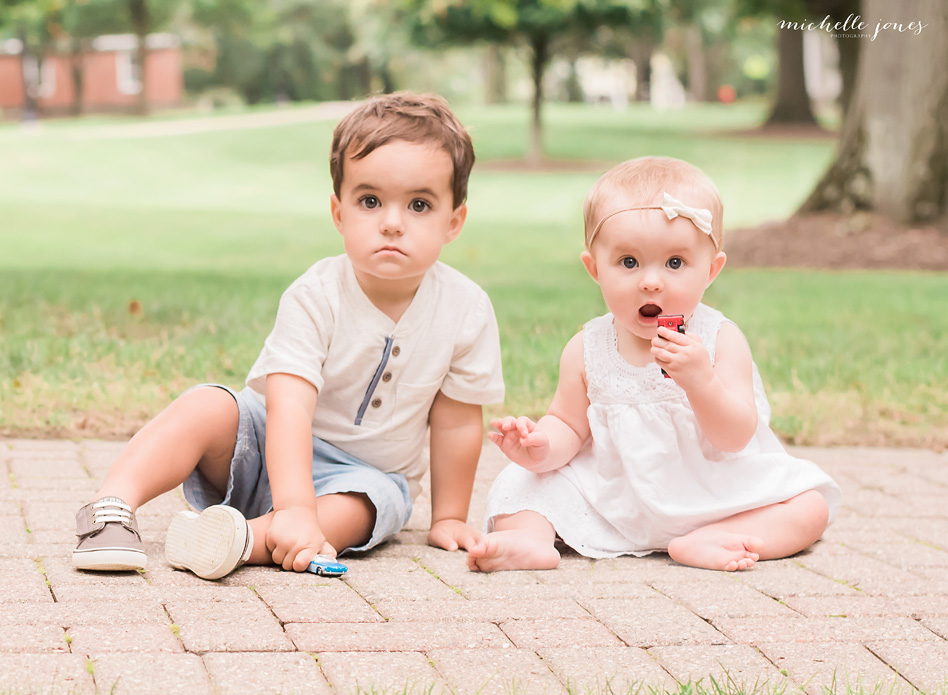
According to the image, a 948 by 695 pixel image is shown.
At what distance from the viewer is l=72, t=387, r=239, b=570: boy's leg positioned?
97.5 inches

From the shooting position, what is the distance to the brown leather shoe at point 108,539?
2.45 meters

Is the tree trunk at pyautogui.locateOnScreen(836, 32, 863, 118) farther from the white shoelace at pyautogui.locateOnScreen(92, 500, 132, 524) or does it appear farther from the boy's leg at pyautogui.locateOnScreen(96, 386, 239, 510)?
the white shoelace at pyautogui.locateOnScreen(92, 500, 132, 524)

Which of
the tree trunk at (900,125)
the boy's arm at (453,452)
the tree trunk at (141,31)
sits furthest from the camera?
the tree trunk at (141,31)

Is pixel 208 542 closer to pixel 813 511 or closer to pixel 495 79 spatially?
pixel 813 511

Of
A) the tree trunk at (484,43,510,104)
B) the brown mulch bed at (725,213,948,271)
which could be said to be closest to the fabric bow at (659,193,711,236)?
the brown mulch bed at (725,213,948,271)

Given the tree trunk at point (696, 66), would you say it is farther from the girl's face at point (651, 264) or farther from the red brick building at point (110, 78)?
the girl's face at point (651, 264)

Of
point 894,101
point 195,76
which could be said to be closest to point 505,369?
point 894,101

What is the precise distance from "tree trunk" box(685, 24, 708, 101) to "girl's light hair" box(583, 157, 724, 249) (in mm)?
47475

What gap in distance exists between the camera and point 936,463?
4.27 meters

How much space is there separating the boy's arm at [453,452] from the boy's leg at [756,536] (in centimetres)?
54

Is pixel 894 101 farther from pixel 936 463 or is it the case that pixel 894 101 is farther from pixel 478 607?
pixel 478 607

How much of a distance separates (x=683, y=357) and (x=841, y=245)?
8.28 metres

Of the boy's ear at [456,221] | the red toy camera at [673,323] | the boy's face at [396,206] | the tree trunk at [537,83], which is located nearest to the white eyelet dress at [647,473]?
the red toy camera at [673,323]

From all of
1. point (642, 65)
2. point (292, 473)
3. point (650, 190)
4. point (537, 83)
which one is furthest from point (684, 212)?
point (642, 65)
